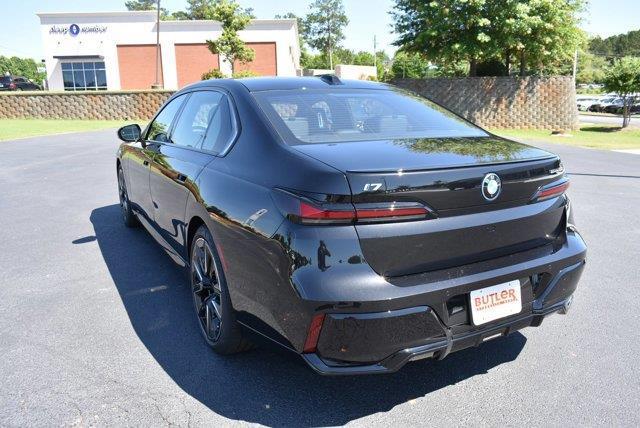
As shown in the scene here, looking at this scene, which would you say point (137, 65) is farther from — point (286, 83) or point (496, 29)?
point (286, 83)

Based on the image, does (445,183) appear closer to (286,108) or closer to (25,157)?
(286,108)

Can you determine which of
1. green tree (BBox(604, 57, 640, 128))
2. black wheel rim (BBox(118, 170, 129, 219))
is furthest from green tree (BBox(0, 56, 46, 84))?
black wheel rim (BBox(118, 170, 129, 219))

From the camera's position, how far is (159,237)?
14.3ft

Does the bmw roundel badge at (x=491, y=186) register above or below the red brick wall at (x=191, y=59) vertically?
below

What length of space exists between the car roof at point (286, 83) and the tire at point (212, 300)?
0.98 meters

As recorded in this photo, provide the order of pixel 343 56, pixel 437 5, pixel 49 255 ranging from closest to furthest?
pixel 49 255
pixel 437 5
pixel 343 56

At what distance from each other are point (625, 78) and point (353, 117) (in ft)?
81.2

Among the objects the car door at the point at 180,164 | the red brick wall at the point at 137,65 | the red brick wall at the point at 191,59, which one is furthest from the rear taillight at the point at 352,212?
the red brick wall at the point at 137,65

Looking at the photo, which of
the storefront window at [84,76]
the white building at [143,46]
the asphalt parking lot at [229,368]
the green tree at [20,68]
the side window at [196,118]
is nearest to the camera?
the asphalt parking lot at [229,368]

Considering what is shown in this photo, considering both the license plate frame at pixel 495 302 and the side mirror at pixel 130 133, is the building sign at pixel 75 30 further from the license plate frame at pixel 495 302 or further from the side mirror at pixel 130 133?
the license plate frame at pixel 495 302

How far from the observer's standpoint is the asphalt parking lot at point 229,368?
8.51 feet

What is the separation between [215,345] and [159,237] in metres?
1.55

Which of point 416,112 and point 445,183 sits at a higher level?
point 416,112

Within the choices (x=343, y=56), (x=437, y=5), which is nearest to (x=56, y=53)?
(x=437, y=5)
